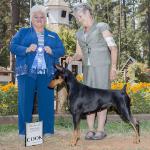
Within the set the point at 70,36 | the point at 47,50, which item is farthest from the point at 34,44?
the point at 70,36

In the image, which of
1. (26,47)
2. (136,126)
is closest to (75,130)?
(136,126)

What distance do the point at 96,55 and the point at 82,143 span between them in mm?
1366

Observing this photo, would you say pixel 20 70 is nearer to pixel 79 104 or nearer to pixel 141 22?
pixel 79 104

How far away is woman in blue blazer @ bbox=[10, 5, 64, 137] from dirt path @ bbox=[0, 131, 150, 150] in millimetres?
320

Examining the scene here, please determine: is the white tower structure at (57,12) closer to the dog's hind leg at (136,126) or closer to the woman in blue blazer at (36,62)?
the woman in blue blazer at (36,62)

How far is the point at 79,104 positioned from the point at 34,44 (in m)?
1.17

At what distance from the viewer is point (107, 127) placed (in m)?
8.09

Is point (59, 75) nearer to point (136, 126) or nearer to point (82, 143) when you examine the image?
point (82, 143)

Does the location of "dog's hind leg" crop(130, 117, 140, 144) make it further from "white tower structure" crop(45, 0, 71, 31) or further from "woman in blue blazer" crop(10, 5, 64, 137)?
"white tower structure" crop(45, 0, 71, 31)

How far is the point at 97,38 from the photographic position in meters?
6.55

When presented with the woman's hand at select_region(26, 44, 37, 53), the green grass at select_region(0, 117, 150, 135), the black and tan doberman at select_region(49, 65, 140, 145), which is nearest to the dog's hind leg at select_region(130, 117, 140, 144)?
the black and tan doberman at select_region(49, 65, 140, 145)

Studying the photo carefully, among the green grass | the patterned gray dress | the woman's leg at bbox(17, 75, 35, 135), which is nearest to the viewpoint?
the patterned gray dress

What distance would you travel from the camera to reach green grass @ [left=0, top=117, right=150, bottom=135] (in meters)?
7.63

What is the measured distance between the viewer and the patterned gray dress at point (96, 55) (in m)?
6.56
